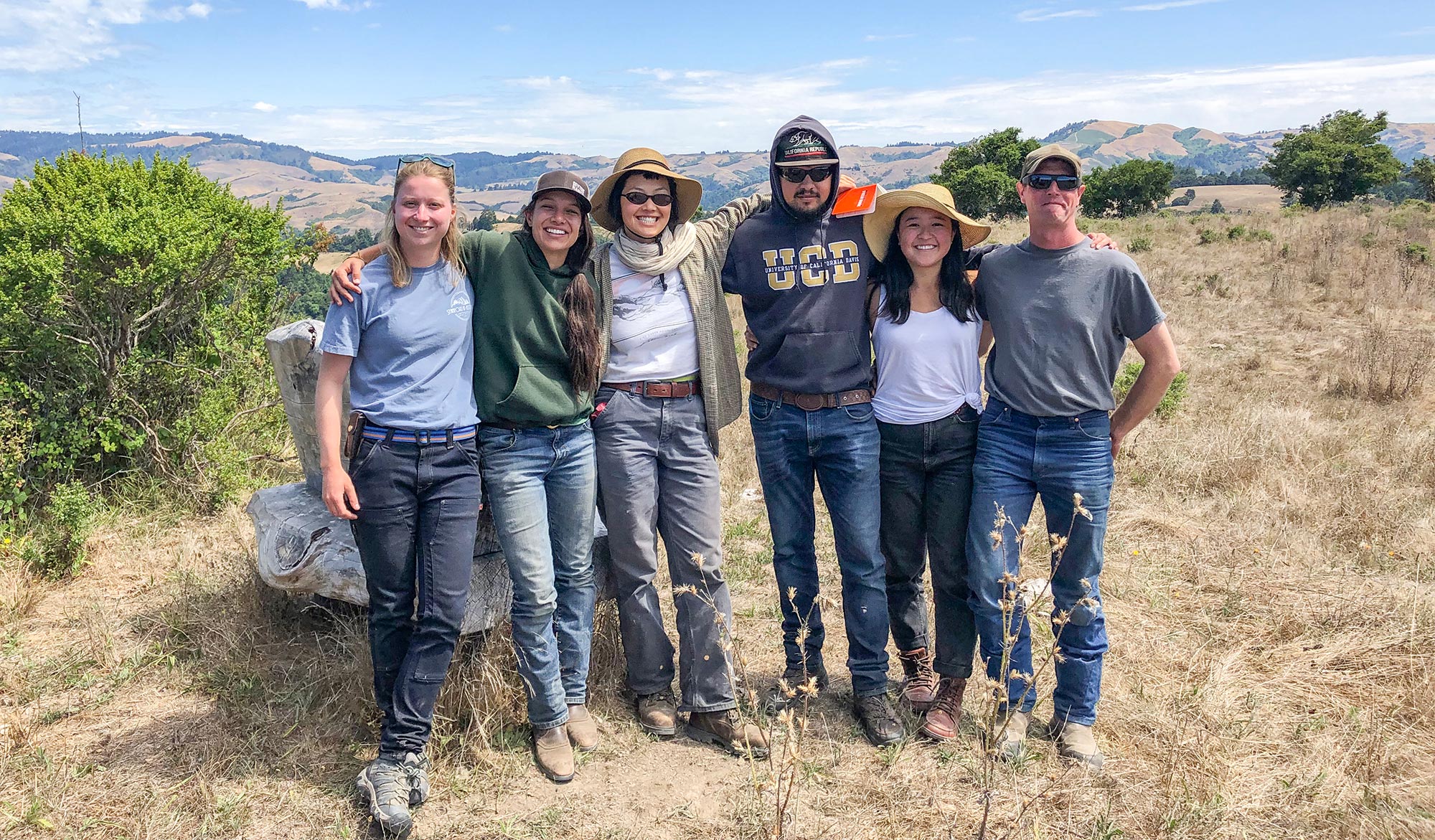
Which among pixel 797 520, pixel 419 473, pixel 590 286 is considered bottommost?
pixel 797 520

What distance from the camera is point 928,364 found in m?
3.34

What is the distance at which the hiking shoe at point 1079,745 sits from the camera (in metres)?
3.30

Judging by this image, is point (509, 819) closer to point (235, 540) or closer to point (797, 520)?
point (797, 520)

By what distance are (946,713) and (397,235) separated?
120 inches

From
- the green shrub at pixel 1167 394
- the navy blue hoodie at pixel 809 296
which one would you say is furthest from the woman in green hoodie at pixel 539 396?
the green shrub at pixel 1167 394

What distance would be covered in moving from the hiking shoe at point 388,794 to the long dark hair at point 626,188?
2.35m

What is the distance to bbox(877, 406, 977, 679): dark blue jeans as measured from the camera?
339cm

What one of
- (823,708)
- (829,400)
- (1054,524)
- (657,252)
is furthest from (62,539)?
(1054,524)

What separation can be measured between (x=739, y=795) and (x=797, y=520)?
1147 mm

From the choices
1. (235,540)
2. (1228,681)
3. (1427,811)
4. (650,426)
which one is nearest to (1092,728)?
(1228,681)

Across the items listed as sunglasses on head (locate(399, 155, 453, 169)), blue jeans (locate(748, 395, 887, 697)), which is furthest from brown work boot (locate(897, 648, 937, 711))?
sunglasses on head (locate(399, 155, 453, 169))

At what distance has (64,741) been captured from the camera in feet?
11.5

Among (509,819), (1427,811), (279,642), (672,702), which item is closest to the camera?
(1427,811)

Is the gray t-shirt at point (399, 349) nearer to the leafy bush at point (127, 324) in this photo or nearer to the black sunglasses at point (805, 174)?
the black sunglasses at point (805, 174)
